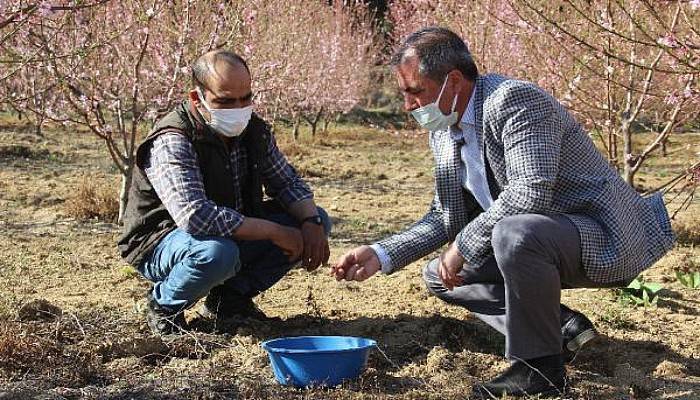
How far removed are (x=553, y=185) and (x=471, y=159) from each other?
0.36m

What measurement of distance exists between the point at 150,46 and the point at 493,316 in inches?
230

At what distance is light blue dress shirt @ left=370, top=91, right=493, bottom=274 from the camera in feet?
10.4

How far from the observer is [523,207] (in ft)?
9.76

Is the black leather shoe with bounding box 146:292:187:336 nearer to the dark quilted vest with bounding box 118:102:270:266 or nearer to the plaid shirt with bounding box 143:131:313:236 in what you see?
the dark quilted vest with bounding box 118:102:270:266

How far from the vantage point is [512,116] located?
2979 mm

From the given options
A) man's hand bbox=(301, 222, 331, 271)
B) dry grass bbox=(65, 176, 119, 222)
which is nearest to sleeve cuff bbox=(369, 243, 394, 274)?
man's hand bbox=(301, 222, 331, 271)

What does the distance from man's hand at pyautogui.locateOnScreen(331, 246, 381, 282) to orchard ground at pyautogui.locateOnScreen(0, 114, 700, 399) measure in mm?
328

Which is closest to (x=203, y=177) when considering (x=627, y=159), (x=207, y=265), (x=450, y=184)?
→ (x=207, y=265)

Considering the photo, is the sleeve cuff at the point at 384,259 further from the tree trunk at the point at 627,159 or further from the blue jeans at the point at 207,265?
the tree trunk at the point at 627,159

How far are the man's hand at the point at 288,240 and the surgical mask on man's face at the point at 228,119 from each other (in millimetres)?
415

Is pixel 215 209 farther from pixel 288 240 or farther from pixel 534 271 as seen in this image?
pixel 534 271

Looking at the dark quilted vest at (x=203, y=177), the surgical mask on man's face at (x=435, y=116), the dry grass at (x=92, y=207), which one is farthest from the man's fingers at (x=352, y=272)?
the dry grass at (x=92, y=207)

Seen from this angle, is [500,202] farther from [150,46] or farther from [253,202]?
[150,46]

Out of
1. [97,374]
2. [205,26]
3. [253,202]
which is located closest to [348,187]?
[205,26]
